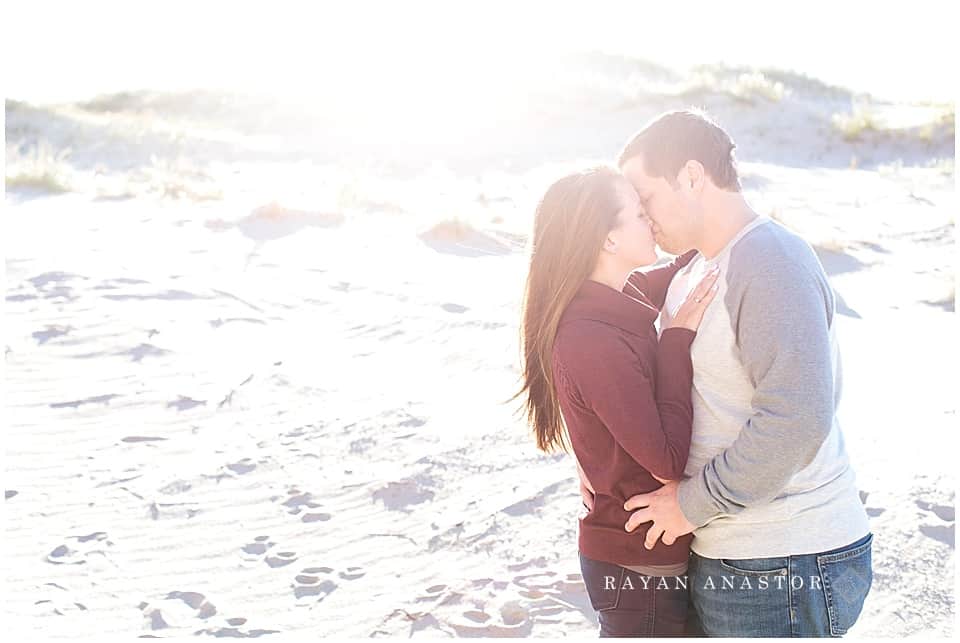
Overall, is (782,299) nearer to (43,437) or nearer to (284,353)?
(43,437)

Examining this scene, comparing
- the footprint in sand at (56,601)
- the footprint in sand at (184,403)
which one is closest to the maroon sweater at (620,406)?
the footprint in sand at (56,601)

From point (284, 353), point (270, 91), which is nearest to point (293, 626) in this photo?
point (284, 353)

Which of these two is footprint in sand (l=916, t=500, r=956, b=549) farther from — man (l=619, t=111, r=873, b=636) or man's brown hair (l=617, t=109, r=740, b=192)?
man's brown hair (l=617, t=109, r=740, b=192)

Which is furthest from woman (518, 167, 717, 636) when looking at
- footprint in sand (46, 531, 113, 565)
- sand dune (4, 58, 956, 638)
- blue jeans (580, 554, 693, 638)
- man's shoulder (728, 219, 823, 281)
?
footprint in sand (46, 531, 113, 565)

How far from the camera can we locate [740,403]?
2174mm

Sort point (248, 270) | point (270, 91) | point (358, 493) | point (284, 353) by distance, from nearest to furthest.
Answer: point (358, 493), point (284, 353), point (248, 270), point (270, 91)

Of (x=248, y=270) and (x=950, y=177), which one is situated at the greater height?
(x=950, y=177)

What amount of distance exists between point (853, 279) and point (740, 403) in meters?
7.67

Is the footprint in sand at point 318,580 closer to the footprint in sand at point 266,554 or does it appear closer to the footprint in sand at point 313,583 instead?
the footprint in sand at point 313,583

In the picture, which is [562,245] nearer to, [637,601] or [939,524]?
[637,601]

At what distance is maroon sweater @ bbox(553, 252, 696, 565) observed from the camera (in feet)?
7.00

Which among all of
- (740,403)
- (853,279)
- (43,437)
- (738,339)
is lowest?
(43,437)

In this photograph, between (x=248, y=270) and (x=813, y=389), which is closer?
(x=813, y=389)

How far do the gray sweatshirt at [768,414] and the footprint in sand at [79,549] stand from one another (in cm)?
314
